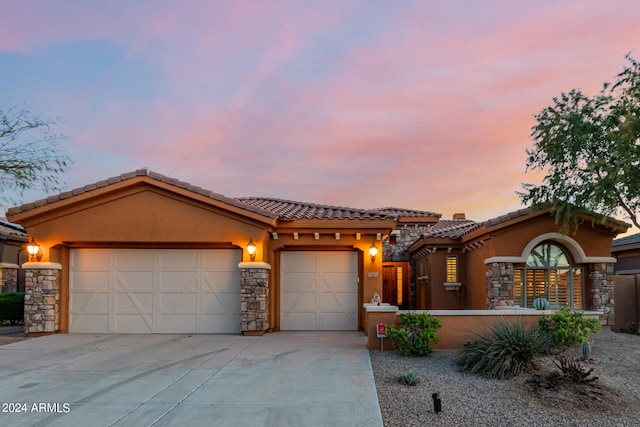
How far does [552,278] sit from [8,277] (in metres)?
19.6

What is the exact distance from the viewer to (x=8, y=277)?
61.0 ft

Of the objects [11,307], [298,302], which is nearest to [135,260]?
[298,302]

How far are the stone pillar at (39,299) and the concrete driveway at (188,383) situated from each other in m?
0.97

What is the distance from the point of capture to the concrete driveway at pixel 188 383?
603 cm

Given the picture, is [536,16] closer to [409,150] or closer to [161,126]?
[409,150]

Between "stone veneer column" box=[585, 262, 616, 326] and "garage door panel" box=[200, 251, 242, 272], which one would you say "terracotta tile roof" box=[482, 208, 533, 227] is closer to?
"stone veneer column" box=[585, 262, 616, 326]

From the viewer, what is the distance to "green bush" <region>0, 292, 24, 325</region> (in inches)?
606

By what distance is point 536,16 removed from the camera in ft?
37.4

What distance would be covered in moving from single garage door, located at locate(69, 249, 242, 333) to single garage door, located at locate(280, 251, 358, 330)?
146 centimetres

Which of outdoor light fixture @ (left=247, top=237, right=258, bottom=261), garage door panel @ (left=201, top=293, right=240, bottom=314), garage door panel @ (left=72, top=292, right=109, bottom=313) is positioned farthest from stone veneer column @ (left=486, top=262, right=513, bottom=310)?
garage door panel @ (left=72, top=292, right=109, bottom=313)

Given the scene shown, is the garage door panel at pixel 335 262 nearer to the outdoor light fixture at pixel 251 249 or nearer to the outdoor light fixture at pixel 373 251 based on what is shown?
the outdoor light fixture at pixel 373 251

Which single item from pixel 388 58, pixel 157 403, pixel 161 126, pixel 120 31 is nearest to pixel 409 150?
pixel 388 58

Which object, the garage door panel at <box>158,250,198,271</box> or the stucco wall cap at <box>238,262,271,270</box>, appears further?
the garage door panel at <box>158,250,198,271</box>

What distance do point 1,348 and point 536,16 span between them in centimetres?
1438
